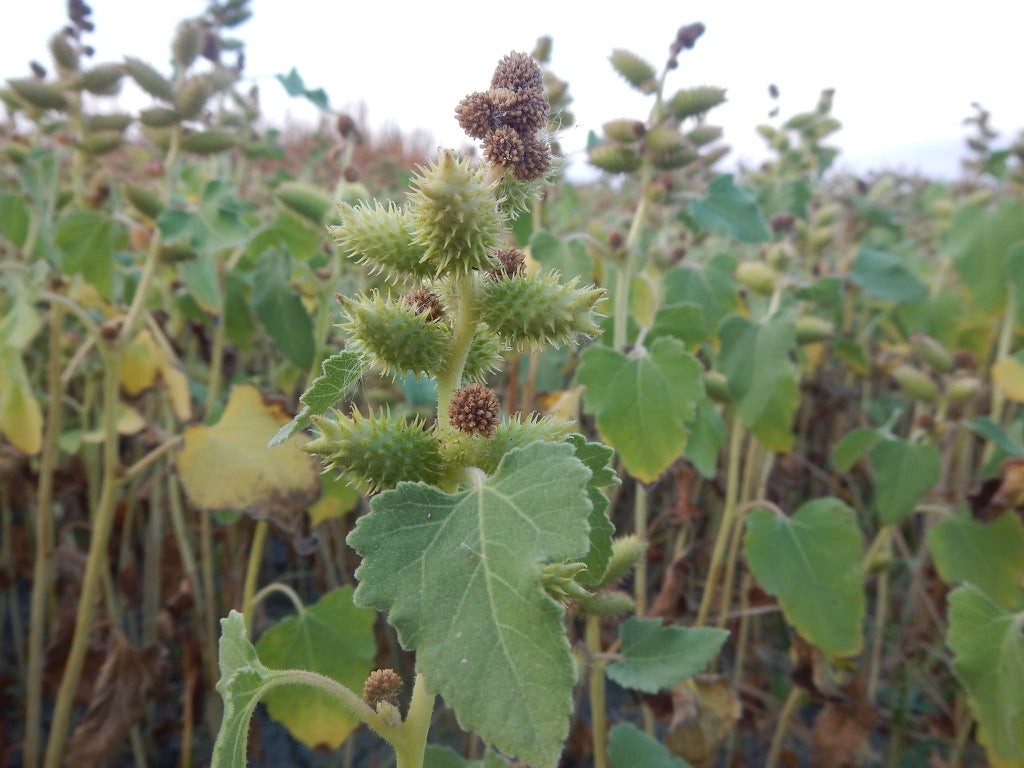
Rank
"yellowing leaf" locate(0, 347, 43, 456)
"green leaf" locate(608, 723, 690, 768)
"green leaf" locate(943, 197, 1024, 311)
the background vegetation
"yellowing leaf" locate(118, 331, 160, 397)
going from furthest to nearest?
"green leaf" locate(943, 197, 1024, 311) < "yellowing leaf" locate(118, 331, 160, 397) < "yellowing leaf" locate(0, 347, 43, 456) < the background vegetation < "green leaf" locate(608, 723, 690, 768)

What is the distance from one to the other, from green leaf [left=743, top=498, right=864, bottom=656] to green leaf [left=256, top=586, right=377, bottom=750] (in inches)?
36.2

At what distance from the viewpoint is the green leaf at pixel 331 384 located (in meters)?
0.80

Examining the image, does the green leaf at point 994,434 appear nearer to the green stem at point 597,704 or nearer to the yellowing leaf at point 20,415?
the green stem at point 597,704

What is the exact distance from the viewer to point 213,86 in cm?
189

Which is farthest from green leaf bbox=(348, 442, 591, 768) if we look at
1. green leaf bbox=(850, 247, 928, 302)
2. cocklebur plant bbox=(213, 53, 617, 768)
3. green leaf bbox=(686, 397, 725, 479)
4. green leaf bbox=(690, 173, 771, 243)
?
green leaf bbox=(850, 247, 928, 302)

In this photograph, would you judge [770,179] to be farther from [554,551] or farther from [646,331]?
[554,551]

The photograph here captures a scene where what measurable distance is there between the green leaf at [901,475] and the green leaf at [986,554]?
0.10 m

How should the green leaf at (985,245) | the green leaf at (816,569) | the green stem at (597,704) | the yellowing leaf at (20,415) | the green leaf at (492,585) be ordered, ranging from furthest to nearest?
1. the green leaf at (985,245)
2. the yellowing leaf at (20,415)
3. the green leaf at (816,569)
4. the green stem at (597,704)
5. the green leaf at (492,585)

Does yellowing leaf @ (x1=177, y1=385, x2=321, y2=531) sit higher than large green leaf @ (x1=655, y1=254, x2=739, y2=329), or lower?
lower

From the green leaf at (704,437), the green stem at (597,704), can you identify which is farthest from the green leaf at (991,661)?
the green stem at (597,704)

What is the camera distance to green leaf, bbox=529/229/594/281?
1.92 meters

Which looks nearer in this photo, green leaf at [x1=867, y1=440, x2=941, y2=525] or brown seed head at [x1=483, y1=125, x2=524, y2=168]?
brown seed head at [x1=483, y1=125, x2=524, y2=168]

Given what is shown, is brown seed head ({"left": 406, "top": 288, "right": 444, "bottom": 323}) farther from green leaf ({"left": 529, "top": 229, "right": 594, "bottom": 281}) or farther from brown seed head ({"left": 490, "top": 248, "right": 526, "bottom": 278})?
green leaf ({"left": 529, "top": 229, "right": 594, "bottom": 281})

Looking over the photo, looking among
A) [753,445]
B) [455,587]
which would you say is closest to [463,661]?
[455,587]
